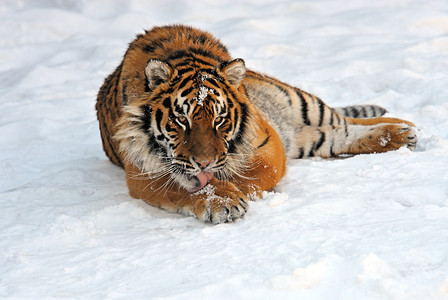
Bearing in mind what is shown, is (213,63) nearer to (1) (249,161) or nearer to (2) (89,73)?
(1) (249,161)

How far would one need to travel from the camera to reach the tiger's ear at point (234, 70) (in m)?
2.81

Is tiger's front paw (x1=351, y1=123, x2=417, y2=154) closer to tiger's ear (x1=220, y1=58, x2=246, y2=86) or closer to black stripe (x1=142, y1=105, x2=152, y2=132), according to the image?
tiger's ear (x1=220, y1=58, x2=246, y2=86)

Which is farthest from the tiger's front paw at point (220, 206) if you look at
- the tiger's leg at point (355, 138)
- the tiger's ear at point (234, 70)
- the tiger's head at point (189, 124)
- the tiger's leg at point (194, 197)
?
the tiger's leg at point (355, 138)

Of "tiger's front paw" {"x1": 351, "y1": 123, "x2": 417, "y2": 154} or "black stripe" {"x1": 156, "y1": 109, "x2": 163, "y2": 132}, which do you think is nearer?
"black stripe" {"x1": 156, "y1": 109, "x2": 163, "y2": 132}

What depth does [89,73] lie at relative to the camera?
6.21 metres

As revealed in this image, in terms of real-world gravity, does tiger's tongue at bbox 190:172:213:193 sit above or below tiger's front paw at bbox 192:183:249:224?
above

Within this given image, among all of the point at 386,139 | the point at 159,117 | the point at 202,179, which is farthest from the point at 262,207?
the point at 386,139

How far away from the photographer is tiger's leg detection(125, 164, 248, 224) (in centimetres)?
259

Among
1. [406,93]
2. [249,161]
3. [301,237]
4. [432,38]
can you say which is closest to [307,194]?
[249,161]

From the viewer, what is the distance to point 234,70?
112 inches

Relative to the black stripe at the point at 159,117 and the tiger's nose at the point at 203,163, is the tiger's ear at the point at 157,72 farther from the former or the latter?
the tiger's nose at the point at 203,163

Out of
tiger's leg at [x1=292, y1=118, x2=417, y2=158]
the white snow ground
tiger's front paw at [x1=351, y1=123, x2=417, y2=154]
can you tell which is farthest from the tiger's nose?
tiger's front paw at [x1=351, y1=123, x2=417, y2=154]

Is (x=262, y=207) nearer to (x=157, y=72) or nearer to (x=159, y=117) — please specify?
A: (x=159, y=117)

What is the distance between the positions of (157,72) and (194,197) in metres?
0.64
